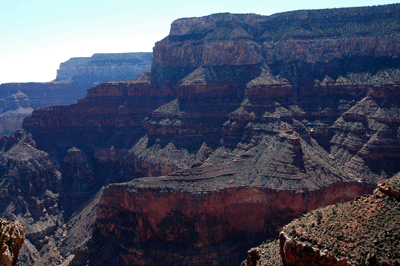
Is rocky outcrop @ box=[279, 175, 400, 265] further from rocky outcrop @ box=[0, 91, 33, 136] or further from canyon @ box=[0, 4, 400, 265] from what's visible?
rocky outcrop @ box=[0, 91, 33, 136]

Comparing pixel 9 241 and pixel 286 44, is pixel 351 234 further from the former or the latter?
pixel 286 44

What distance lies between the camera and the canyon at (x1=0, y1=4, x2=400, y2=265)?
196 ft

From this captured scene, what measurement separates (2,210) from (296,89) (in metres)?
81.2

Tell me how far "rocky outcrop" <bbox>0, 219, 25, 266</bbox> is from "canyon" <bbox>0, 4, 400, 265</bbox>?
38.6 metres

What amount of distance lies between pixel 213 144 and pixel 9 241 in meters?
76.1

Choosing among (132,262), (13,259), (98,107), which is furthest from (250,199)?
(98,107)

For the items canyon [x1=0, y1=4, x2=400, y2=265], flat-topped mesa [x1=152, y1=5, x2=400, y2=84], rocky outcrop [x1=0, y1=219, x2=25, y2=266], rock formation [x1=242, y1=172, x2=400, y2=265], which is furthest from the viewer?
flat-topped mesa [x1=152, y1=5, x2=400, y2=84]

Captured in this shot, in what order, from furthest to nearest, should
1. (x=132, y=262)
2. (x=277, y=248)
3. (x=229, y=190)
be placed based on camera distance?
(x=229, y=190) < (x=132, y=262) < (x=277, y=248)

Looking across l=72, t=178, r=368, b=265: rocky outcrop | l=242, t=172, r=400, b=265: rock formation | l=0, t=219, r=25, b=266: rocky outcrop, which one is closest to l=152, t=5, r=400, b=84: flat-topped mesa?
l=72, t=178, r=368, b=265: rocky outcrop

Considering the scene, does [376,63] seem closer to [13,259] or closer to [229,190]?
[229,190]

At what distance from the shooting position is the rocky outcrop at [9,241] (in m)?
17.7

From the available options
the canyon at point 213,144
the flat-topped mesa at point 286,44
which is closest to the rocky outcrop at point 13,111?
the canyon at point 213,144

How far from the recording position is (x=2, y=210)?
82812mm

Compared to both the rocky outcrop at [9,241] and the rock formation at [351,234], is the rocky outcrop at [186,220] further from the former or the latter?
the rocky outcrop at [9,241]
